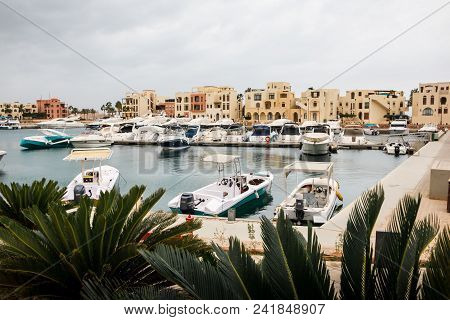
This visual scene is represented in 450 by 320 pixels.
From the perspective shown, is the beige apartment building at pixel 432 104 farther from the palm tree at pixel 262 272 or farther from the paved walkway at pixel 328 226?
the palm tree at pixel 262 272

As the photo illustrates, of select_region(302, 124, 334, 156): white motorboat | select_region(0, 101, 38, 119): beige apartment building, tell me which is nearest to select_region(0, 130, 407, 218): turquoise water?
select_region(302, 124, 334, 156): white motorboat

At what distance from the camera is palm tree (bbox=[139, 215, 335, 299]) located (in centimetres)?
367

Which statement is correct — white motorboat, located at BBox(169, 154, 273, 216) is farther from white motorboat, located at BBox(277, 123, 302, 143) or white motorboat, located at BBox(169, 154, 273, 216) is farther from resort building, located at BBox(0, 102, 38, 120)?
resort building, located at BBox(0, 102, 38, 120)

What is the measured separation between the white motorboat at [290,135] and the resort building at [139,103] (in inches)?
2268

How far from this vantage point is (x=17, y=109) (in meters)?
129

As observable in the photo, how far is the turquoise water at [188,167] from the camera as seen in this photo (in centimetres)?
2438

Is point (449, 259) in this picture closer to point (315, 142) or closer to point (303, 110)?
point (315, 142)

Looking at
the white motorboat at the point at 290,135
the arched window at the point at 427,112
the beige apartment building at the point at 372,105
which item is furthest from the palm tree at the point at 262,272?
the beige apartment building at the point at 372,105

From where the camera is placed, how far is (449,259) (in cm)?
355

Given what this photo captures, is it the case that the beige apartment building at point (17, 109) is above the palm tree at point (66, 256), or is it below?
above

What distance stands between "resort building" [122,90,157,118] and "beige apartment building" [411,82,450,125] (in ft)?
195

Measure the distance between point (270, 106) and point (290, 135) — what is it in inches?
1251

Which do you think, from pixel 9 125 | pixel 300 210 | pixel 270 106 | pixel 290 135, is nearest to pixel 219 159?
pixel 300 210
